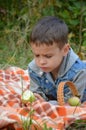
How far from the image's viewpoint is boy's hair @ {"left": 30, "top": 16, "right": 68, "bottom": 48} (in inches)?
118

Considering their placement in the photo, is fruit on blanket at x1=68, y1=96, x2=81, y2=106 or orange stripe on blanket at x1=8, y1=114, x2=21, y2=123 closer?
orange stripe on blanket at x1=8, y1=114, x2=21, y2=123

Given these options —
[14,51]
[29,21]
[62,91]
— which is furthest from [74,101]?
[29,21]

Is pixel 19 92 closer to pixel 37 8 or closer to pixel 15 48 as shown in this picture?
pixel 15 48

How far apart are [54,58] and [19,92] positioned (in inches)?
23.0

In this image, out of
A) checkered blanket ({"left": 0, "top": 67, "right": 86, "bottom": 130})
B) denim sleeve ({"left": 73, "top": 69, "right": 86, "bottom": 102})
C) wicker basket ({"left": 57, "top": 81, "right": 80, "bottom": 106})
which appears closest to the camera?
checkered blanket ({"left": 0, "top": 67, "right": 86, "bottom": 130})

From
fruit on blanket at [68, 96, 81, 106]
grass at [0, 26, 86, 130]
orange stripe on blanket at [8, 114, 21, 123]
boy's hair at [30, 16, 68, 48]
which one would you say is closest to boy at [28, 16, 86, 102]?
boy's hair at [30, 16, 68, 48]

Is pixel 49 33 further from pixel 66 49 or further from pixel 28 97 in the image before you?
pixel 28 97

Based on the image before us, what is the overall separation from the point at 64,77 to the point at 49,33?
350mm

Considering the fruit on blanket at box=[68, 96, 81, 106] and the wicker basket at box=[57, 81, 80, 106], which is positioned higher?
the wicker basket at box=[57, 81, 80, 106]

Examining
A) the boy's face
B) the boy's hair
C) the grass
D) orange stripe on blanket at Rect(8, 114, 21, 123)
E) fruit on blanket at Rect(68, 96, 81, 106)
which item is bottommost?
the grass

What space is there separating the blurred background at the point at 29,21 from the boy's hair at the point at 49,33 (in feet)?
5.24

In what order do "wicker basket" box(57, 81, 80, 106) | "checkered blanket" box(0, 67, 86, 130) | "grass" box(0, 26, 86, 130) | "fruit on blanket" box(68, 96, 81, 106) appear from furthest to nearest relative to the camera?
"grass" box(0, 26, 86, 130) → "fruit on blanket" box(68, 96, 81, 106) → "wicker basket" box(57, 81, 80, 106) → "checkered blanket" box(0, 67, 86, 130)

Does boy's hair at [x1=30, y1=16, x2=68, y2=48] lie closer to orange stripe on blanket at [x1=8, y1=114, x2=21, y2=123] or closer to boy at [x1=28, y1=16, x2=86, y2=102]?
boy at [x1=28, y1=16, x2=86, y2=102]

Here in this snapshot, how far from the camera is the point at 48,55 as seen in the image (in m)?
2.99
